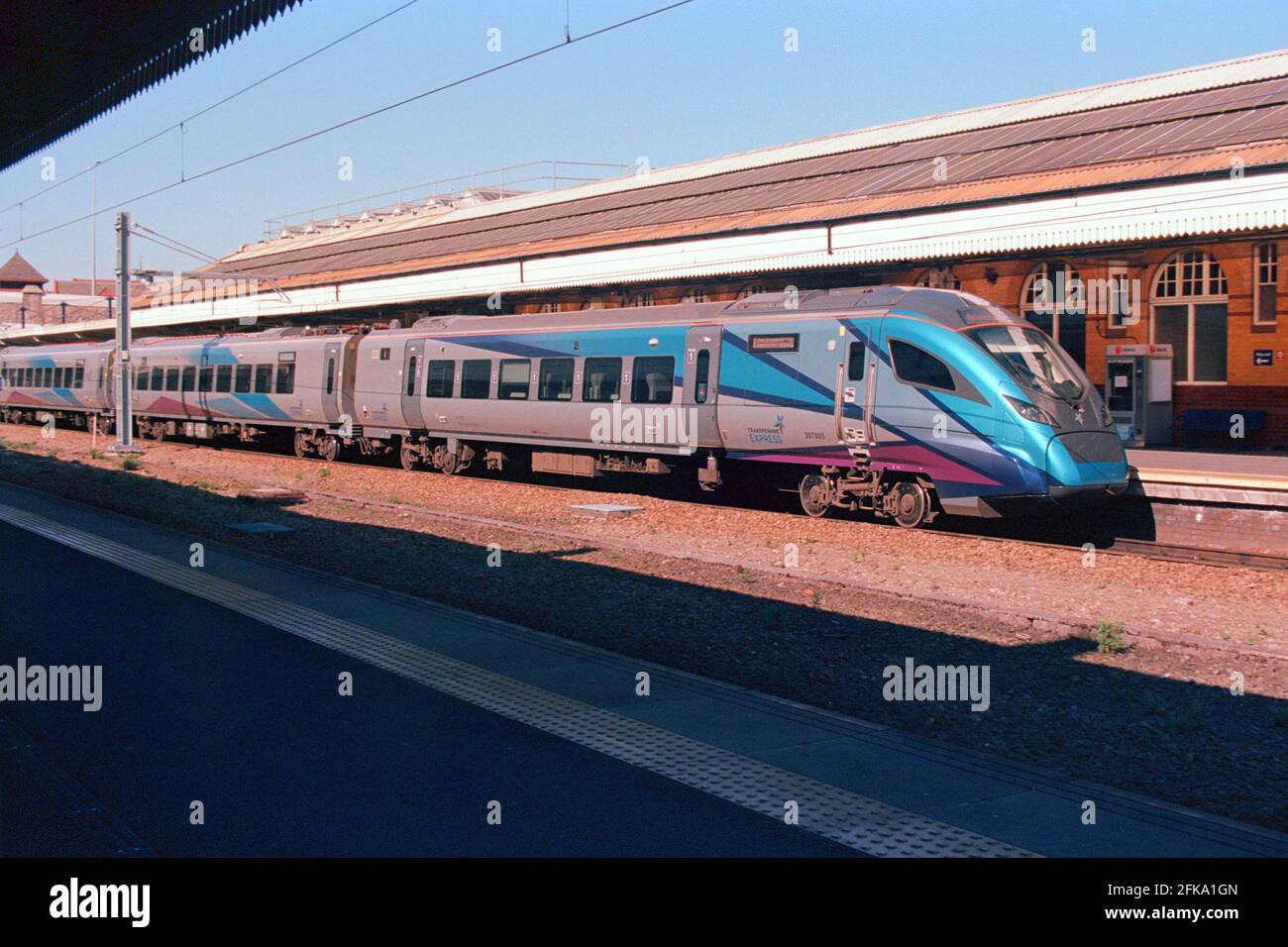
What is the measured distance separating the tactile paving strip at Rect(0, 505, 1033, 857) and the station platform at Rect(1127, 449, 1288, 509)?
11.1 metres

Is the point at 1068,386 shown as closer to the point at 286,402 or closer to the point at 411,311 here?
the point at 286,402

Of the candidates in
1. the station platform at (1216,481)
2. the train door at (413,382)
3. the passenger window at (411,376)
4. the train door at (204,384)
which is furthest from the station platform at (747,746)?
the train door at (204,384)

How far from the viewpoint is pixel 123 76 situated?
11828 mm

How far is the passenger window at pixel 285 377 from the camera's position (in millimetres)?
31500

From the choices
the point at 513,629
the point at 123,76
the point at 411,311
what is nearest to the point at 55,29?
the point at 123,76

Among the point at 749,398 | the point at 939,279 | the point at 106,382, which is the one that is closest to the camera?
the point at 749,398

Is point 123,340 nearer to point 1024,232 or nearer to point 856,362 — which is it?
point 856,362

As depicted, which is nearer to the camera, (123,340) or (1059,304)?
(1059,304)

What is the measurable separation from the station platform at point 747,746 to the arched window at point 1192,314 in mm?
19625

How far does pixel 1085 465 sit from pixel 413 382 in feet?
51.7

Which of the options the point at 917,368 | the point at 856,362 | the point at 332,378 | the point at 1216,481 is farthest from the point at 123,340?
the point at 1216,481

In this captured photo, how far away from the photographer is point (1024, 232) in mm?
20031

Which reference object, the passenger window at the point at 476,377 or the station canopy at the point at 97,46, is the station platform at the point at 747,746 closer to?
the station canopy at the point at 97,46
